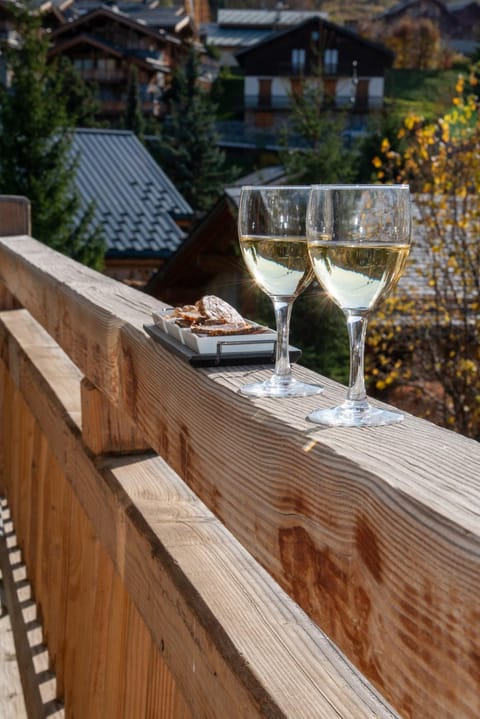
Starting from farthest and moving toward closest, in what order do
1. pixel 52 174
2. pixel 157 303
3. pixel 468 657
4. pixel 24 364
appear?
pixel 52 174
pixel 24 364
pixel 157 303
pixel 468 657

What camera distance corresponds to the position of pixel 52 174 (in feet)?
53.9

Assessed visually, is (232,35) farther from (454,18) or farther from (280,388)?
(280,388)

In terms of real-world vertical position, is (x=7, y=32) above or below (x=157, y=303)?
above

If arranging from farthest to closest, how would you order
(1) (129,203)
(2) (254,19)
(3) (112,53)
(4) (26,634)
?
(2) (254,19) < (3) (112,53) < (1) (129,203) < (4) (26,634)

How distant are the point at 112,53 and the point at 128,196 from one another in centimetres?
3571

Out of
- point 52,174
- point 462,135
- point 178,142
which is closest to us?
point 462,135

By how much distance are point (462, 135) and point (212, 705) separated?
9927mm

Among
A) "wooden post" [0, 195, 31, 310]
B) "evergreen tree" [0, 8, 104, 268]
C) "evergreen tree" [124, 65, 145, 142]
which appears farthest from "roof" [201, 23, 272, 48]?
"wooden post" [0, 195, 31, 310]

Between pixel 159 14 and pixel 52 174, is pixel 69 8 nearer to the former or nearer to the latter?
pixel 159 14

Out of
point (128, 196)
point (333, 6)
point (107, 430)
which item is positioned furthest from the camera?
point (333, 6)

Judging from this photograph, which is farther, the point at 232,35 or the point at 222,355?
the point at 232,35

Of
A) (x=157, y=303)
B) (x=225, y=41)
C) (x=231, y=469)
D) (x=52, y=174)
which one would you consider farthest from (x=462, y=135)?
(x=225, y=41)

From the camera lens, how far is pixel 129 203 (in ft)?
56.7

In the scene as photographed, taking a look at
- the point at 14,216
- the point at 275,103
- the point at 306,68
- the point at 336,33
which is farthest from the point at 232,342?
the point at 275,103
